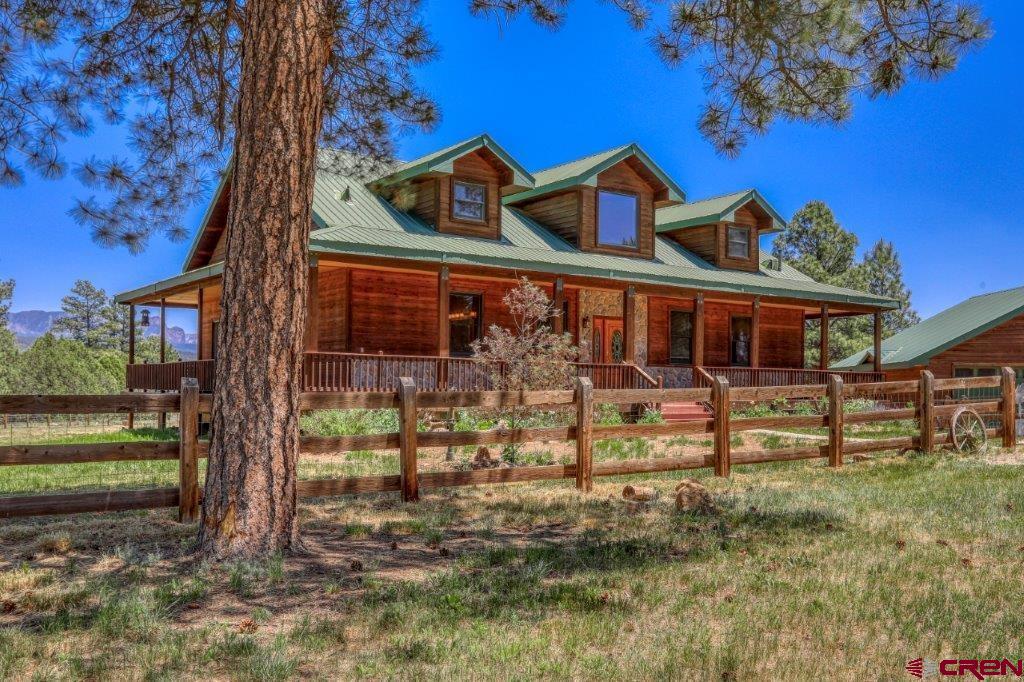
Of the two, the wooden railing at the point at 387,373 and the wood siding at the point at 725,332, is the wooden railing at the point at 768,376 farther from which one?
the wooden railing at the point at 387,373

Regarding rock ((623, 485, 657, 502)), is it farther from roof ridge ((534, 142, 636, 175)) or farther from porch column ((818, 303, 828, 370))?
porch column ((818, 303, 828, 370))

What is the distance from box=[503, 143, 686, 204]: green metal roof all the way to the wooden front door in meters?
4.11

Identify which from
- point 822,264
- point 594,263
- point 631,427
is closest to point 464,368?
point 594,263

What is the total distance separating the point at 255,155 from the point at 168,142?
5255mm

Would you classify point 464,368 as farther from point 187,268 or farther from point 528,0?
point 528,0

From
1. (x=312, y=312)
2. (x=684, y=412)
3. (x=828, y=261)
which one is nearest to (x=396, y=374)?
(x=312, y=312)

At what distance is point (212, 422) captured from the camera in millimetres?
6332

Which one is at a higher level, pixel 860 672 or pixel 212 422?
pixel 212 422

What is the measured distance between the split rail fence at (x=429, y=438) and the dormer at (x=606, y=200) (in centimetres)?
1217

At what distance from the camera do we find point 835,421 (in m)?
12.0

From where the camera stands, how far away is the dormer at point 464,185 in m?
21.6

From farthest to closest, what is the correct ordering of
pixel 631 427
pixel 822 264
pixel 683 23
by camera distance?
pixel 822 264, pixel 631 427, pixel 683 23

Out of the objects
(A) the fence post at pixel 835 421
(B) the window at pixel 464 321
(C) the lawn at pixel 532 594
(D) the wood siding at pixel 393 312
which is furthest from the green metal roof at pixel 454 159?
(C) the lawn at pixel 532 594

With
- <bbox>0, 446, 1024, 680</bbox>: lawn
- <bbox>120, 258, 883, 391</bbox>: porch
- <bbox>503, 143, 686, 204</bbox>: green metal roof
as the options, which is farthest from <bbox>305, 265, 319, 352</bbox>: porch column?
<bbox>0, 446, 1024, 680</bbox>: lawn
